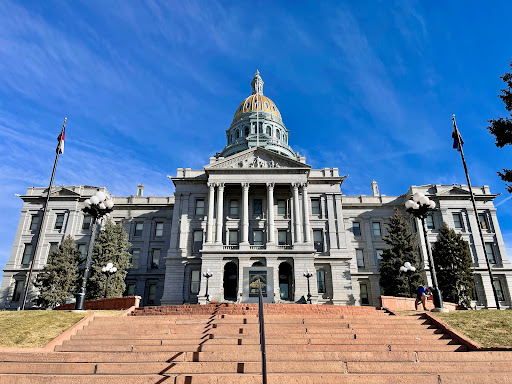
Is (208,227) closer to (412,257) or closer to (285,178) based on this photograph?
(285,178)

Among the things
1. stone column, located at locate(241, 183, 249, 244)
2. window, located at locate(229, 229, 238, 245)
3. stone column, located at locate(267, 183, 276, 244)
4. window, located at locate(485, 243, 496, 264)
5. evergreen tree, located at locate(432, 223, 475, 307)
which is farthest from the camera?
window, located at locate(485, 243, 496, 264)

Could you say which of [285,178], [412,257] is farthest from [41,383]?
[412,257]

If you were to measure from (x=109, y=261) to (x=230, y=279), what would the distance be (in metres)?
13.5

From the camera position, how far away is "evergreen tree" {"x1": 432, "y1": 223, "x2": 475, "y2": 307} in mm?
34531

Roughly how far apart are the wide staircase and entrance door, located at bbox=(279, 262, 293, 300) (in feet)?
77.1

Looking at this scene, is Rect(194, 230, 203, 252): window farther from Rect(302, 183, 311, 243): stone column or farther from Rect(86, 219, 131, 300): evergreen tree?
Rect(302, 183, 311, 243): stone column

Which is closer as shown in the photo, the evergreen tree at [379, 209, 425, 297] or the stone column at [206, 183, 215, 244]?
the evergreen tree at [379, 209, 425, 297]

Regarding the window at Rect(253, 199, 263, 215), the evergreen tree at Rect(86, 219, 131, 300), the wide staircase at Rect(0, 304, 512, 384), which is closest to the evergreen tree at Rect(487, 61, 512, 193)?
the wide staircase at Rect(0, 304, 512, 384)

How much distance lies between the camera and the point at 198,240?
39.9 m

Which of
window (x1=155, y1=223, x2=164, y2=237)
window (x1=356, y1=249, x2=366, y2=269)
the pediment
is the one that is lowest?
window (x1=356, y1=249, x2=366, y2=269)

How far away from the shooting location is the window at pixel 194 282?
1462 inches

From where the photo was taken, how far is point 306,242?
36594 mm

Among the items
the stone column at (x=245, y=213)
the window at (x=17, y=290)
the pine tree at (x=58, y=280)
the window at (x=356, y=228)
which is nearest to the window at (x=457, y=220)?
the window at (x=356, y=228)

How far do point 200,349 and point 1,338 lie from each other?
7118 mm
